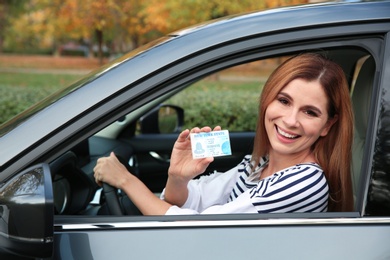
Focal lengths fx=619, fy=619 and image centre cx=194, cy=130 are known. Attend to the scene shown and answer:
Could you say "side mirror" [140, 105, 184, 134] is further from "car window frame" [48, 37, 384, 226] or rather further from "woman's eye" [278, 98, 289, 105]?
"car window frame" [48, 37, 384, 226]

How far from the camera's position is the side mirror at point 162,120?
391cm

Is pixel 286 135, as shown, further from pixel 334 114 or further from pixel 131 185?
pixel 131 185

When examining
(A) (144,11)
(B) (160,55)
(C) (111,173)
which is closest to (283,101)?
(B) (160,55)

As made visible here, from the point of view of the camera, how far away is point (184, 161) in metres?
2.07

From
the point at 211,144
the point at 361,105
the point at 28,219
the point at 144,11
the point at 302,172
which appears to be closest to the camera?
the point at 28,219

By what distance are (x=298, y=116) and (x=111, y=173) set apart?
0.68 metres

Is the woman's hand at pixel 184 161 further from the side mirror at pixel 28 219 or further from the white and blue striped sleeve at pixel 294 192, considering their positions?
the side mirror at pixel 28 219

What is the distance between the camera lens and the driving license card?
1.82 meters

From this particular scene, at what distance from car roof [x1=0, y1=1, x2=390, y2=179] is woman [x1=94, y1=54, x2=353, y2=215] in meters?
0.25

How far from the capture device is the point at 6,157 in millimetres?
1726

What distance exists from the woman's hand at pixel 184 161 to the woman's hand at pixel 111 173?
0.18 m

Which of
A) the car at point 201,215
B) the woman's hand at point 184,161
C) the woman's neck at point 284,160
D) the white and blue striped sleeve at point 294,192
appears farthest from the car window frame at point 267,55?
the woman's neck at point 284,160

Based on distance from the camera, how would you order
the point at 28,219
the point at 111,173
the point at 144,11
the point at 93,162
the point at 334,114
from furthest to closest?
the point at 144,11 < the point at 93,162 < the point at 111,173 < the point at 334,114 < the point at 28,219

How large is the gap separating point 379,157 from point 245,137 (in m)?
2.00
